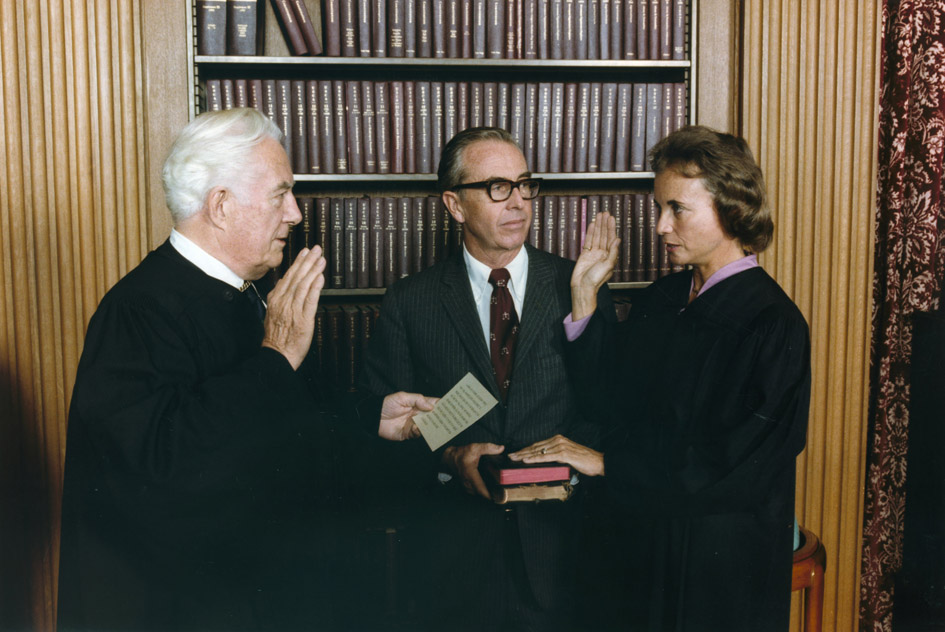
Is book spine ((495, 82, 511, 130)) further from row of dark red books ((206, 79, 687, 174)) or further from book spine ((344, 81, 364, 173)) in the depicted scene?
book spine ((344, 81, 364, 173))

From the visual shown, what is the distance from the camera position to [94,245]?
7.95 feet

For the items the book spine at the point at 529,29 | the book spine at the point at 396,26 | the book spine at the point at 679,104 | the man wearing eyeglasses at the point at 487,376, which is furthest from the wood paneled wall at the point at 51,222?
the book spine at the point at 679,104

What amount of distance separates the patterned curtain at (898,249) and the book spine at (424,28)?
63.7 inches

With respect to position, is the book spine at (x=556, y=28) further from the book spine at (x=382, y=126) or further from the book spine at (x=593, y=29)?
the book spine at (x=382, y=126)

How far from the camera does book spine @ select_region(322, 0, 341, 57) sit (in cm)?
247

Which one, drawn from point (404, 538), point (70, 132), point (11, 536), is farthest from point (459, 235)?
point (11, 536)

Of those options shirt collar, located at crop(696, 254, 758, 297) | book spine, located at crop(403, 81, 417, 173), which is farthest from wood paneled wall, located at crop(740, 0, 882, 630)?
book spine, located at crop(403, 81, 417, 173)

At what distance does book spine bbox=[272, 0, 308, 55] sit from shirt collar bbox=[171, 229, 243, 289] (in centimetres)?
113

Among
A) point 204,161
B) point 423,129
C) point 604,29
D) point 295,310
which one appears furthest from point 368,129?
point 295,310

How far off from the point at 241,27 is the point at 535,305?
4.50 ft

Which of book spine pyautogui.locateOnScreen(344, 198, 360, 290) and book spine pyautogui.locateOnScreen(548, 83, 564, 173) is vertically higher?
book spine pyautogui.locateOnScreen(548, 83, 564, 173)

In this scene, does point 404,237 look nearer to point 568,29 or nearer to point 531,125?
point 531,125

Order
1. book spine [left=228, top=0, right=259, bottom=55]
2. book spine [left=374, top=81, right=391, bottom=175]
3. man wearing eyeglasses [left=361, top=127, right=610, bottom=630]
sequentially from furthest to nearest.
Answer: book spine [left=374, top=81, right=391, bottom=175] → book spine [left=228, top=0, right=259, bottom=55] → man wearing eyeglasses [left=361, top=127, right=610, bottom=630]

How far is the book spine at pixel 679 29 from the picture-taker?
2.59 m
